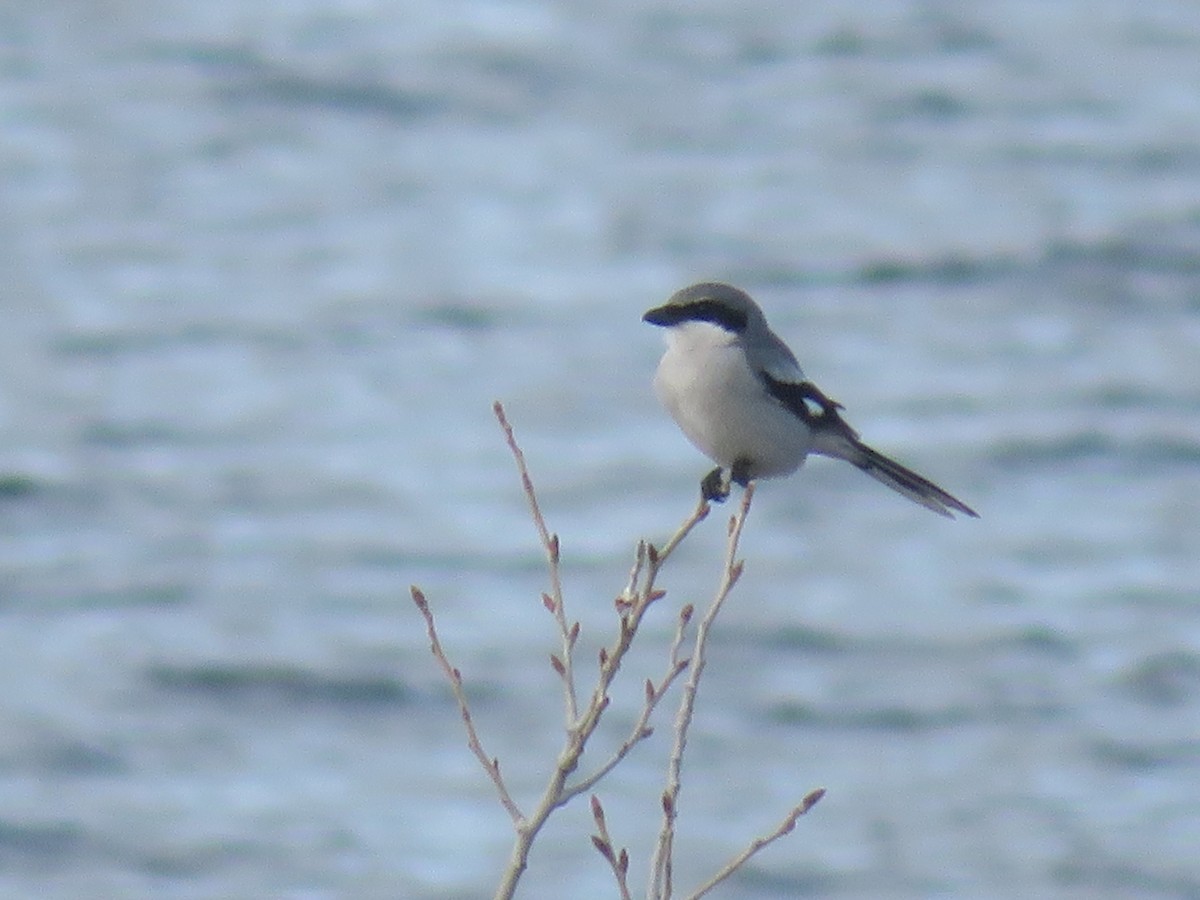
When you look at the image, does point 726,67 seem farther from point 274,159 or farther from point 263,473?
point 263,473

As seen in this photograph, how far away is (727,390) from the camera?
20.3ft

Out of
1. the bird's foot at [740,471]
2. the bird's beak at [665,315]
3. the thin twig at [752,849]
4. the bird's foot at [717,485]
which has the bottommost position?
the thin twig at [752,849]

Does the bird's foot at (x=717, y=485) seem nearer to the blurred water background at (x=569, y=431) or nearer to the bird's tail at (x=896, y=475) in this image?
the bird's tail at (x=896, y=475)

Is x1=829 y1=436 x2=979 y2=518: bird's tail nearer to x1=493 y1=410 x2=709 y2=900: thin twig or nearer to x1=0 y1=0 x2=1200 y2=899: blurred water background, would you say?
x1=493 y1=410 x2=709 y2=900: thin twig

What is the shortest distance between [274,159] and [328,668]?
37.1 feet

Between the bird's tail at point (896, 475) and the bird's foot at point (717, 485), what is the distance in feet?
1.90

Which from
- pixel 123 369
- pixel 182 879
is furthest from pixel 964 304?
pixel 182 879

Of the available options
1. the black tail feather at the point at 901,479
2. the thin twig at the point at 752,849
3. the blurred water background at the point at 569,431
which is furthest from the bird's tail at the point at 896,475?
the blurred water background at the point at 569,431

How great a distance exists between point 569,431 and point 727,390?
1539 cm

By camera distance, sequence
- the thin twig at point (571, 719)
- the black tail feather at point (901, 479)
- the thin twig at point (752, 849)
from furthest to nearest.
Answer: the black tail feather at point (901, 479) < the thin twig at point (752, 849) < the thin twig at point (571, 719)

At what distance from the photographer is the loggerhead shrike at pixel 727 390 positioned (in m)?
6.18

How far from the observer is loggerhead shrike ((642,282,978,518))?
243 inches

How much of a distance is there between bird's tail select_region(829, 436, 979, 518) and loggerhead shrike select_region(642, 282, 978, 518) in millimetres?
360

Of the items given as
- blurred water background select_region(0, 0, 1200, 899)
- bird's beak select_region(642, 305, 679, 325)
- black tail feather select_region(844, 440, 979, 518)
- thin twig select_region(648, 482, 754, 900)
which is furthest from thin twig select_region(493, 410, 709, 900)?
blurred water background select_region(0, 0, 1200, 899)
